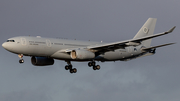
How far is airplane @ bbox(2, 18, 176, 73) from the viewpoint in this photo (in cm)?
5537

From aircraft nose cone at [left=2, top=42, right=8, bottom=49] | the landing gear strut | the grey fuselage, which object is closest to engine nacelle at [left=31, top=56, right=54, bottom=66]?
the landing gear strut

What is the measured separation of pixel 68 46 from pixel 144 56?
59.2 feet

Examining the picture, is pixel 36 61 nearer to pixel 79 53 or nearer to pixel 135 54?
pixel 79 53

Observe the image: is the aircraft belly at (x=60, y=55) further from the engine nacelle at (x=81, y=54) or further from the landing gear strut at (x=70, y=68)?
the landing gear strut at (x=70, y=68)

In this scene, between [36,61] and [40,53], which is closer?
[40,53]

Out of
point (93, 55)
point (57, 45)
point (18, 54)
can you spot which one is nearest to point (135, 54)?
point (93, 55)

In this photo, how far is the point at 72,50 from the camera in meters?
58.4

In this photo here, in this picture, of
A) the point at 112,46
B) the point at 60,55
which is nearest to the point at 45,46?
the point at 60,55

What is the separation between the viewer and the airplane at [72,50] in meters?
55.4

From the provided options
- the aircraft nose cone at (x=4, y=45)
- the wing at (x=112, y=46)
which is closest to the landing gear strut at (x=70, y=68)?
the wing at (x=112, y=46)

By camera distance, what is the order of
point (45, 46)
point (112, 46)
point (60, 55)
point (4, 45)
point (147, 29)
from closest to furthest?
1. point (4, 45)
2. point (45, 46)
3. point (60, 55)
4. point (112, 46)
5. point (147, 29)

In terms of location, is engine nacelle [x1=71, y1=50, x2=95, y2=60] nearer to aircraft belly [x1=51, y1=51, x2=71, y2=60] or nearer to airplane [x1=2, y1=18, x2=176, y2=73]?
airplane [x1=2, y1=18, x2=176, y2=73]

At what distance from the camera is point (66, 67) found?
66.6 metres

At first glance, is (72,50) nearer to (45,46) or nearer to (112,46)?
(45,46)
